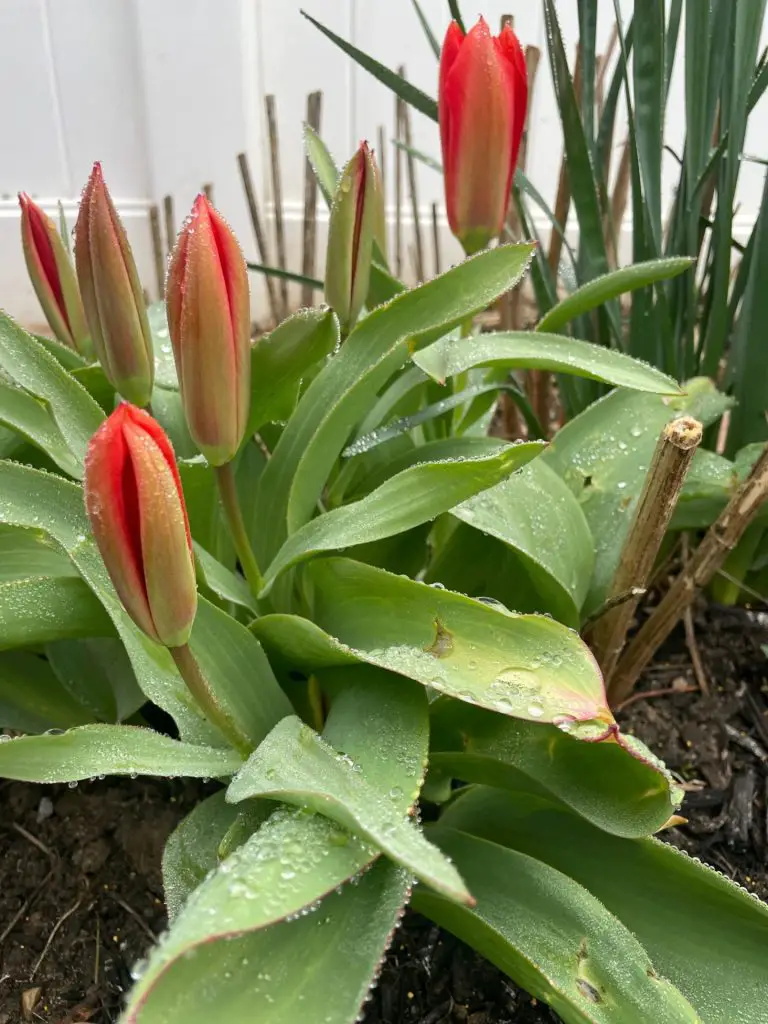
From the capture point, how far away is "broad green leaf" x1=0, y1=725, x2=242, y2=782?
0.44 meters

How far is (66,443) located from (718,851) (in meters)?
0.61

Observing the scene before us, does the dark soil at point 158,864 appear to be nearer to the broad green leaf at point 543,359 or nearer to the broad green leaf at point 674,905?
the broad green leaf at point 674,905

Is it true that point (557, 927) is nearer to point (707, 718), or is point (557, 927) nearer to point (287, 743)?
point (287, 743)

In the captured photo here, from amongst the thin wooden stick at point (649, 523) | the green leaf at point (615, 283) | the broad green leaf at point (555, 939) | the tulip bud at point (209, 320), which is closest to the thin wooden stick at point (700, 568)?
the thin wooden stick at point (649, 523)

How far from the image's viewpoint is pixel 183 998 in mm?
350

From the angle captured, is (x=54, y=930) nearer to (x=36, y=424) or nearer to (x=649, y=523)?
(x=36, y=424)

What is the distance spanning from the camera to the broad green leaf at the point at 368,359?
1.85ft

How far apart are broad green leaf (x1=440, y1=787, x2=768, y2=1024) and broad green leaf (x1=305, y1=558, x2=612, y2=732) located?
157 millimetres

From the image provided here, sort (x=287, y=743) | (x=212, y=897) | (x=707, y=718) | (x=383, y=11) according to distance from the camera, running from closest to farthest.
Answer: (x=212, y=897), (x=287, y=743), (x=707, y=718), (x=383, y=11)

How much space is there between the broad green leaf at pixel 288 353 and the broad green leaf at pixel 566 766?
253mm

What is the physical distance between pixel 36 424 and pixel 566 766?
1.37 ft

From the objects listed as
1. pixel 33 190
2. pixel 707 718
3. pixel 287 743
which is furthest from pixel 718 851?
pixel 33 190

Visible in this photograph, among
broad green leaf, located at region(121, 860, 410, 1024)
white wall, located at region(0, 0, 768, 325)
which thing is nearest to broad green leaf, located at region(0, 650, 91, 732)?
broad green leaf, located at region(121, 860, 410, 1024)

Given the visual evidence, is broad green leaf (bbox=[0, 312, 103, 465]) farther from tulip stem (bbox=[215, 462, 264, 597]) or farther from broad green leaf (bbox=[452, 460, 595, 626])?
broad green leaf (bbox=[452, 460, 595, 626])
